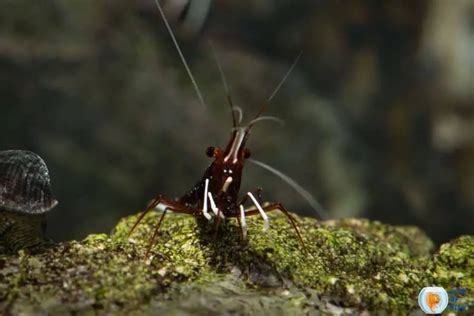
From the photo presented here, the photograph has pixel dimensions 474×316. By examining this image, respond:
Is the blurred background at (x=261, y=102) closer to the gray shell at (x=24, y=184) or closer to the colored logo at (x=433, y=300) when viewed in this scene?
the gray shell at (x=24, y=184)

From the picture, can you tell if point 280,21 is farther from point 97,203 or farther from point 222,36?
point 97,203

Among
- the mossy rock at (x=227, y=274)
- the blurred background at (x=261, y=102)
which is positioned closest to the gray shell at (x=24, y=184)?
the mossy rock at (x=227, y=274)

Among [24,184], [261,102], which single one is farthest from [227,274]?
[261,102]

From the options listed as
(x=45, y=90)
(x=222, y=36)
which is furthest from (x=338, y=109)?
(x=45, y=90)

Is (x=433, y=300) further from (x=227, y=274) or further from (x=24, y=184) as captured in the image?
(x=24, y=184)

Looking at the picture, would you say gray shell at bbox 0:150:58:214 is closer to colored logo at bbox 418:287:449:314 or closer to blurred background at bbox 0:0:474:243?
colored logo at bbox 418:287:449:314

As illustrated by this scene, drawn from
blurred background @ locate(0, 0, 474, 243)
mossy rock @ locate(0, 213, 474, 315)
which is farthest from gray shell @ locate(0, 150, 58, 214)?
blurred background @ locate(0, 0, 474, 243)
